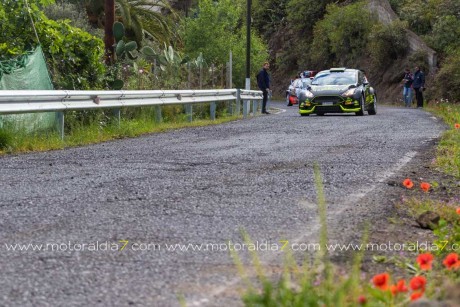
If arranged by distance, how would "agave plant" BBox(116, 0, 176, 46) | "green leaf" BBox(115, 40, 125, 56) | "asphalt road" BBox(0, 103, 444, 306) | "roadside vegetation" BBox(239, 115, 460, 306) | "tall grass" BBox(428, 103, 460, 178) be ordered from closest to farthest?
"roadside vegetation" BBox(239, 115, 460, 306) < "asphalt road" BBox(0, 103, 444, 306) < "tall grass" BBox(428, 103, 460, 178) < "green leaf" BBox(115, 40, 125, 56) < "agave plant" BBox(116, 0, 176, 46)

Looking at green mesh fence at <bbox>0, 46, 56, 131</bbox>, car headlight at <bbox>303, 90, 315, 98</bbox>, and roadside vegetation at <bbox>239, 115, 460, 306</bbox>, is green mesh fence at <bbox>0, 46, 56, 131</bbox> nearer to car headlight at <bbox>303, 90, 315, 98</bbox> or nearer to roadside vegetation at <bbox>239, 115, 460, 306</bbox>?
roadside vegetation at <bbox>239, 115, 460, 306</bbox>

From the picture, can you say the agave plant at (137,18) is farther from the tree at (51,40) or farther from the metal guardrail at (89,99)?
the tree at (51,40)

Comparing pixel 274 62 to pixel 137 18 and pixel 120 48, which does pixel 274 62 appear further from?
pixel 120 48

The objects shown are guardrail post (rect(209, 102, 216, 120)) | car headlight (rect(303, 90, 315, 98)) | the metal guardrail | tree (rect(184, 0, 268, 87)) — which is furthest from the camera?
tree (rect(184, 0, 268, 87))

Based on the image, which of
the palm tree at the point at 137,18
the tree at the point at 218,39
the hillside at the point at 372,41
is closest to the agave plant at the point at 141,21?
the palm tree at the point at 137,18

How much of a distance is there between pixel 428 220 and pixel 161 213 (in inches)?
73.6

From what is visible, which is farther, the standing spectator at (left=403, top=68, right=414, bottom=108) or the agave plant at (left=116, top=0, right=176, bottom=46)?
the standing spectator at (left=403, top=68, right=414, bottom=108)

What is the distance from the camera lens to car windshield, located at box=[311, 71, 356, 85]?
26.7 metres

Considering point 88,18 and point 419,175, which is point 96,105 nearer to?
point 419,175

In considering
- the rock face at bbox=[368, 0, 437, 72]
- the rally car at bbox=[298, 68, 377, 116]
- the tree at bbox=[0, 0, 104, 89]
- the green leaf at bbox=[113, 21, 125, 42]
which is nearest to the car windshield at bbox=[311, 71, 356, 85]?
the rally car at bbox=[298, 68, 377, 116]

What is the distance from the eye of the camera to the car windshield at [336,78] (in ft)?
87.7

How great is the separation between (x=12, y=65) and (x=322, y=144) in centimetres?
538

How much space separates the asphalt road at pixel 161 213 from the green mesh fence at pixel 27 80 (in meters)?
2.32

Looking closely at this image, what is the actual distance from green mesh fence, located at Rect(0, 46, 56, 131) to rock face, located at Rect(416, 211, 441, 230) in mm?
8792
